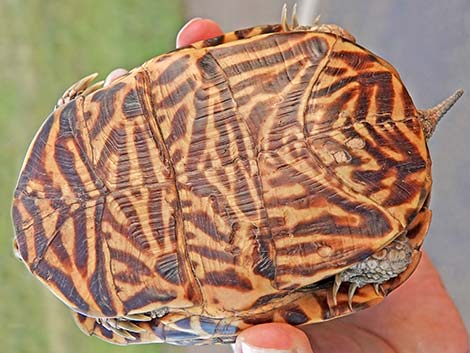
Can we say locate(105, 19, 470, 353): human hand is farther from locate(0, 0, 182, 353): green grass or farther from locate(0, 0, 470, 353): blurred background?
locate(0, 0, 182, 353): green grass

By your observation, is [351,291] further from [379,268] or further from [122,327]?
[122,327]

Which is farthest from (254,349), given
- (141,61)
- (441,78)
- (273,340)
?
(141,61)

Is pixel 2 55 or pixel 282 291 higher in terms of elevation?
pixel 2 55

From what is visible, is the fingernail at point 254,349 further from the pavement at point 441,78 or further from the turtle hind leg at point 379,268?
the pavement at point 441,78

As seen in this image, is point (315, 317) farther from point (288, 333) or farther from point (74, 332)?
point (74, 332)

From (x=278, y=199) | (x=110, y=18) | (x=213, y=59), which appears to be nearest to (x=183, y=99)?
(x=213, y=59)

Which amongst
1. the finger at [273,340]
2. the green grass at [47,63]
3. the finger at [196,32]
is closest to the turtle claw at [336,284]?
the finger at [273,340]
